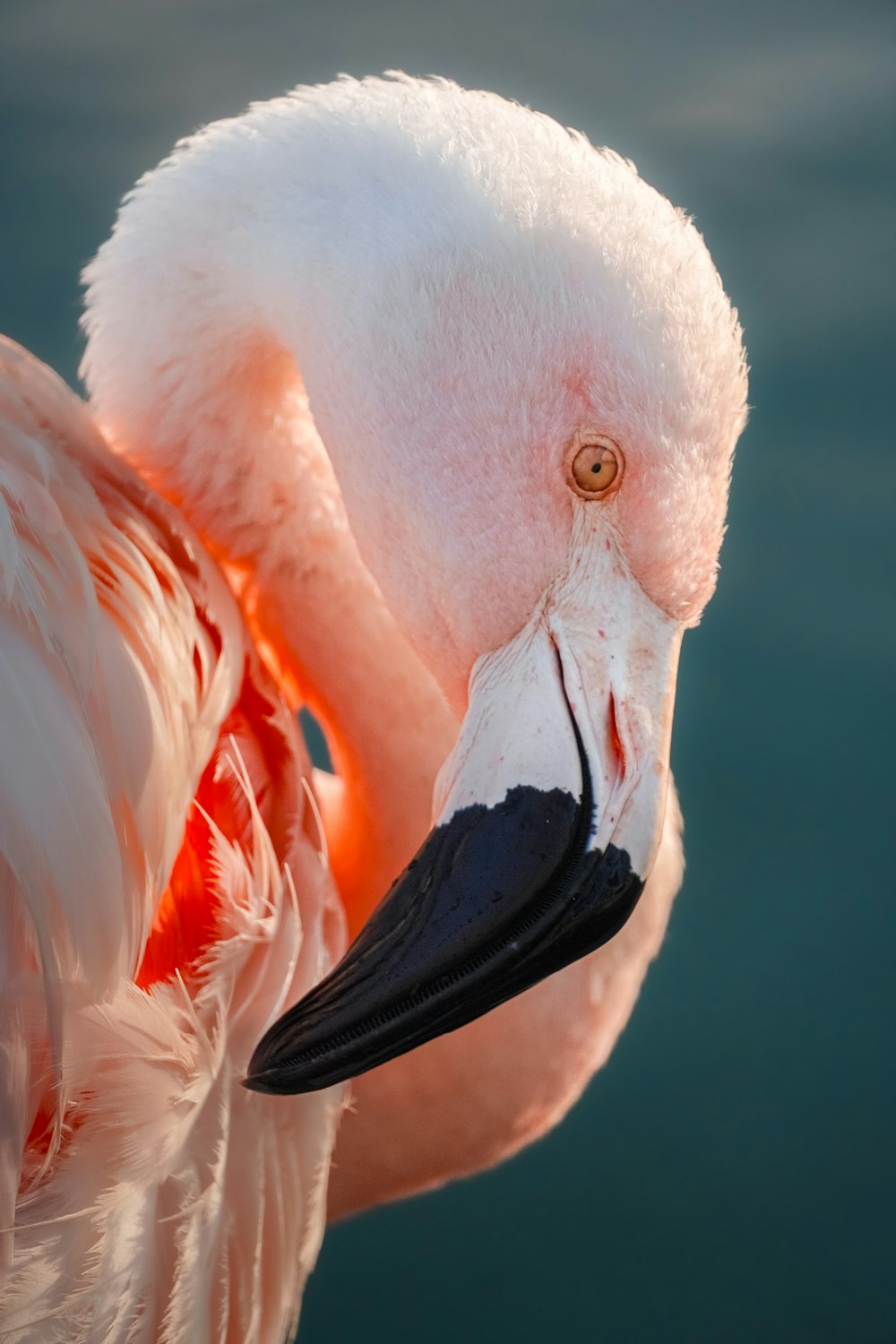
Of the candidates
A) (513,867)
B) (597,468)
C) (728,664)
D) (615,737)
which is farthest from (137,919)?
(728,664)

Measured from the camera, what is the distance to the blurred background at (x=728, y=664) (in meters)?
→ 1.79

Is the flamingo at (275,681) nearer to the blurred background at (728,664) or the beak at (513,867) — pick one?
the beak at (513,867)

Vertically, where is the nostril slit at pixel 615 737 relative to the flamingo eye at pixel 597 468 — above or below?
below

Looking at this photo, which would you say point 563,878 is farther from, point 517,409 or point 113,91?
point 113,91

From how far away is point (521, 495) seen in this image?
115 centimetres

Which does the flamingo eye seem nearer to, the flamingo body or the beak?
the beak

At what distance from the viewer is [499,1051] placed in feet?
4.41

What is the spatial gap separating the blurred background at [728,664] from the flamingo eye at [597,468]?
1100 millimetres

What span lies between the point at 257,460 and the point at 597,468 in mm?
367

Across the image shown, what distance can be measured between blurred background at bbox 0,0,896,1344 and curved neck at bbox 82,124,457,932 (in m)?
0.72

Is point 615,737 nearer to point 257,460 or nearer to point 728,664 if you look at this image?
point 257,460

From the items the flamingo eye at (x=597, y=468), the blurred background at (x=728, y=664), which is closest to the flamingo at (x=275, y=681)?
the flamingo eye at (x=597, y=468)

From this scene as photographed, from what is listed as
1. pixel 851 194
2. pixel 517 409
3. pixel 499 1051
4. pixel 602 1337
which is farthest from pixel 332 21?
pixel 602 1337

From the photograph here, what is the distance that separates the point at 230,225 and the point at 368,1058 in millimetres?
721
